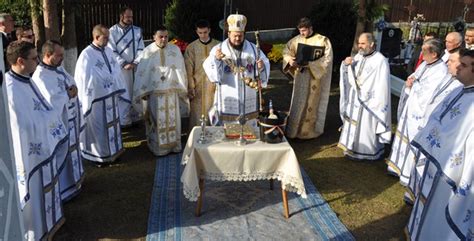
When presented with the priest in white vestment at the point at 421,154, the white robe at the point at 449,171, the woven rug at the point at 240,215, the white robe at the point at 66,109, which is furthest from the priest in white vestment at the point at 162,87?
the white robe at the point at 449,171

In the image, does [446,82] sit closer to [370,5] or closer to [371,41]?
[371,41]

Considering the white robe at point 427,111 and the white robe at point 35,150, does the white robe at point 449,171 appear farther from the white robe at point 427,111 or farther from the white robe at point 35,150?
the white robe at point 35,150

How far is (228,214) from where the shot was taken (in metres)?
5.48

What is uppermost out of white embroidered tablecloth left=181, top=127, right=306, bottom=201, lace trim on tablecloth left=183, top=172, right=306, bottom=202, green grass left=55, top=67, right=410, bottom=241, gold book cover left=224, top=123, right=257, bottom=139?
gold book cover left=224, top=123, right=257, bottom=139

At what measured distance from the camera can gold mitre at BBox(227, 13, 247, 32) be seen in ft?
19.8

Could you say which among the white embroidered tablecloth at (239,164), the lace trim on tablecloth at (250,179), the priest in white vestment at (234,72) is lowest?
the lace trim on tablecloth at (250,179)

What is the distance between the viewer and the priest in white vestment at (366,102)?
6957mm

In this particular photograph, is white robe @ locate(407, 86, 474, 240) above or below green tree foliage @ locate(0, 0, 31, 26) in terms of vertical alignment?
below

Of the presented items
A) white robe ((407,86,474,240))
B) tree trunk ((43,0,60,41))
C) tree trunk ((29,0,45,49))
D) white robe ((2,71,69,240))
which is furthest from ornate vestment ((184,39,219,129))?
white robe ((407,86,474,240))

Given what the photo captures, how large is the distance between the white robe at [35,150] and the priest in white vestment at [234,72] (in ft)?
8.36

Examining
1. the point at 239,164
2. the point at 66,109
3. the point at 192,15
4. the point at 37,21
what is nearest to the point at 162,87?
the point at 66,109

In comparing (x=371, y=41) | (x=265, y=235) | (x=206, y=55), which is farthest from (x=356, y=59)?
(x=265, y=235)

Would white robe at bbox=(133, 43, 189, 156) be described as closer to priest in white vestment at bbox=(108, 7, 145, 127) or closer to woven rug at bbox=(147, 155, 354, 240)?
woven rug at bbox=(147, 155, 354, 240)

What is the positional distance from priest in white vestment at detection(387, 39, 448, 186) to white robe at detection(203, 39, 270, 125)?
1984 millimetres
